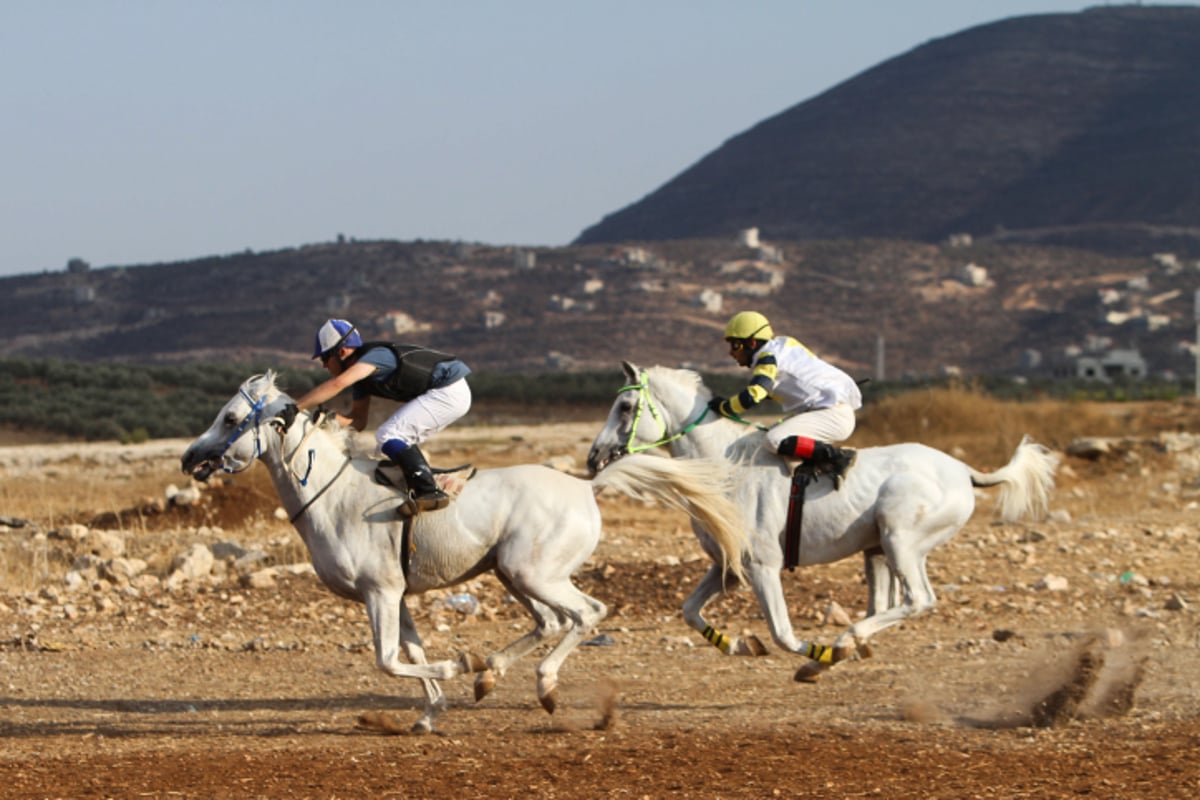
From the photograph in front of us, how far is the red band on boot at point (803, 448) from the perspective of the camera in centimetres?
1062

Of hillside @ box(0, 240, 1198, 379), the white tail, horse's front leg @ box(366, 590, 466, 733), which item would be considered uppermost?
the white tail

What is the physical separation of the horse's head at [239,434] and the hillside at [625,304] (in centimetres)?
8993

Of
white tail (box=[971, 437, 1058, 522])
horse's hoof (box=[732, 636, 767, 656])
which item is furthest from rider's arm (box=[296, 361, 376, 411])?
white tail (box=[971, 437, 1058, 522])

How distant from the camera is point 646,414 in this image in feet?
36.0

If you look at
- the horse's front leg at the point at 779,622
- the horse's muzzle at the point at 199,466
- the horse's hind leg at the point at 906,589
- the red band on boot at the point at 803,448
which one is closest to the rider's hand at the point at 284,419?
the horse's muzzle at the point at 199,466

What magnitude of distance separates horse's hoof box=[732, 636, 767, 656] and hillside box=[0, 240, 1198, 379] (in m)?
88.9

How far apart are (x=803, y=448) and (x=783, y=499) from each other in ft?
1.12

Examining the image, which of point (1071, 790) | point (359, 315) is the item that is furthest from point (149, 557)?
point (359, 315)

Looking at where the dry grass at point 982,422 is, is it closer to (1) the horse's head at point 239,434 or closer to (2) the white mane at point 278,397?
(2) the white mane at point 278,397

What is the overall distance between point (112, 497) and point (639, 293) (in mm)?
97657

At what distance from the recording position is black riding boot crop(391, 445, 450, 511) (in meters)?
9.82

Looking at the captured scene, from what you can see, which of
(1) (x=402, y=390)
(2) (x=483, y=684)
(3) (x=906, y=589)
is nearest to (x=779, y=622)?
(3) (x=906, y=589)

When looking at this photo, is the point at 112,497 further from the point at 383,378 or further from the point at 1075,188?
the point at 1075,188

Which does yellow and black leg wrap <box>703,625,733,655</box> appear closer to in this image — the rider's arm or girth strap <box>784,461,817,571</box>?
girth strap <box>784,461,817,571</box>
